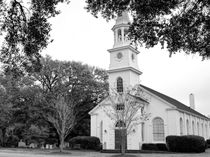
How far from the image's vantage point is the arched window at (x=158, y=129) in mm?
32906

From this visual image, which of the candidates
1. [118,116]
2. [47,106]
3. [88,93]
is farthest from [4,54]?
[88,93]

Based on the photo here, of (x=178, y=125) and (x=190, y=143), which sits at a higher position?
(x=178, y=125)

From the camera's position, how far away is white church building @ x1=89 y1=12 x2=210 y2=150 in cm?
3238

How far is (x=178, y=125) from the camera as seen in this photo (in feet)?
106

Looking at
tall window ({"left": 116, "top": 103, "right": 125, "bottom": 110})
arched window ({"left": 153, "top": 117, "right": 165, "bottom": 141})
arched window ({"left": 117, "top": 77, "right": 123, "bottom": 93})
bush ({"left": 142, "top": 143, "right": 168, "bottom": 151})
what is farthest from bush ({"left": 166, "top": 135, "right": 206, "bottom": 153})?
arched window ({"left": 117, "top": 77, "right": 123, "bottom": 93})

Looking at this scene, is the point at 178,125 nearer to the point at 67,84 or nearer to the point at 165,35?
the point at 67,84

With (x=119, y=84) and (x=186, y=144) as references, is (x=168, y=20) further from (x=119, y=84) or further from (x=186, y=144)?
(x=119, y=84)

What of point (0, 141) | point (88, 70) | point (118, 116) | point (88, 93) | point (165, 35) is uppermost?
point (88, 70)

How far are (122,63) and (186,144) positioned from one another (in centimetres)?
1289

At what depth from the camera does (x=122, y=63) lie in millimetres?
34781

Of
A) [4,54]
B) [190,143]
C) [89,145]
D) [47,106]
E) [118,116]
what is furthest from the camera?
[47,106]

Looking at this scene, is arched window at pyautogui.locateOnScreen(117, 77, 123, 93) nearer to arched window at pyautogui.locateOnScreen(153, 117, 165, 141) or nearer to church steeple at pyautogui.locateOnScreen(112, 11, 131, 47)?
church steeple at pyautogui.locateOnScreen(112, 11, 131, 47)

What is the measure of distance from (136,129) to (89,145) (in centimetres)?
716

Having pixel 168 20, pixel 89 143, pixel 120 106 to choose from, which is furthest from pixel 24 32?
pixel 89 143
